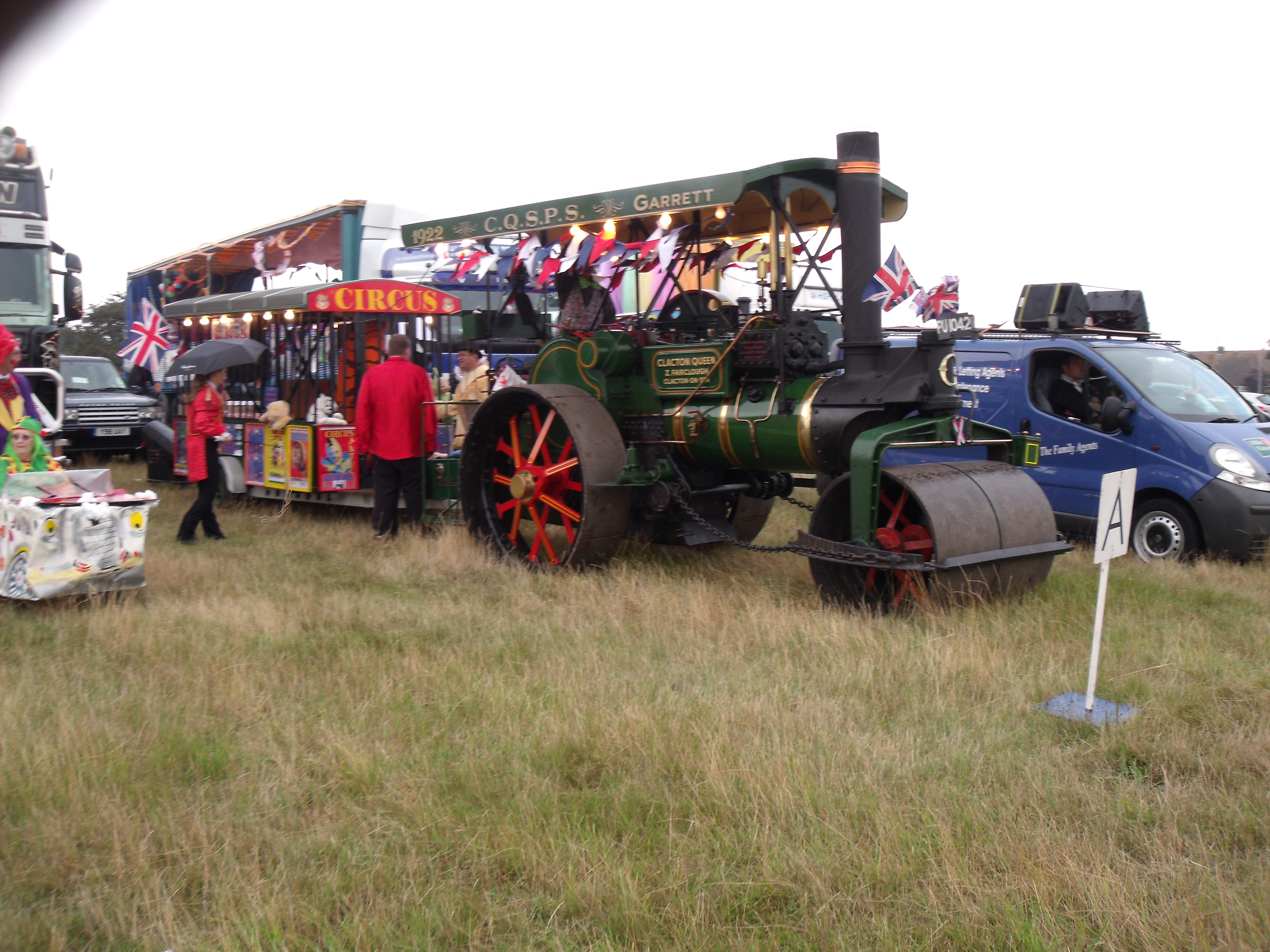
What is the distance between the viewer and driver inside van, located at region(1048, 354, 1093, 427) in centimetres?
909

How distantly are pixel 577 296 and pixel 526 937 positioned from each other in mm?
5953

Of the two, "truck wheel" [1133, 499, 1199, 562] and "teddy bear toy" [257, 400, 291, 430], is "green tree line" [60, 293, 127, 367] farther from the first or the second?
"truck wheel" [1133, 499, 1199, 562]

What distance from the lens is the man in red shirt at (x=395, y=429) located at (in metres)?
9.57

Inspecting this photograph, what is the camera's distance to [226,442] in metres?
12.2

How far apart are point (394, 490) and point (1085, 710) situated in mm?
6484

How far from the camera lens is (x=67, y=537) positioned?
21.6 ft

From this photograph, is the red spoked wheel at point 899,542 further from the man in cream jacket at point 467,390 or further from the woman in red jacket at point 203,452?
the woman in red jacket at point 203,452

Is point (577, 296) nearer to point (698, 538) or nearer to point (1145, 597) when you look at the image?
point (698, 538)

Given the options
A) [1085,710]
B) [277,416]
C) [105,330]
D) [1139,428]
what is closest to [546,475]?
[1085,710]

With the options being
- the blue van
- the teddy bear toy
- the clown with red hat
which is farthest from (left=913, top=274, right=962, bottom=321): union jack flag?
the teddy bear toy

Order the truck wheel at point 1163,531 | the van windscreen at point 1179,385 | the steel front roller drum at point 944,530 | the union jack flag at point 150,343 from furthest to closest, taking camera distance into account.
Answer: the union jack flag at point 150,343 < the van windscreen at point 1179,385 < the truck wheel at point 1163,531 < the steel front roller drum at point 944,530

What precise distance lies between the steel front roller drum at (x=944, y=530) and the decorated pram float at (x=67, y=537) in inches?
165

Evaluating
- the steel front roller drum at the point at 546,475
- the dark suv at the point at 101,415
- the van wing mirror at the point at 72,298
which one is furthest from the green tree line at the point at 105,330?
the steel front roller drum at the point at 546,475

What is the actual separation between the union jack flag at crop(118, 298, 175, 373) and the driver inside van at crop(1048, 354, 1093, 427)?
1144 cm
